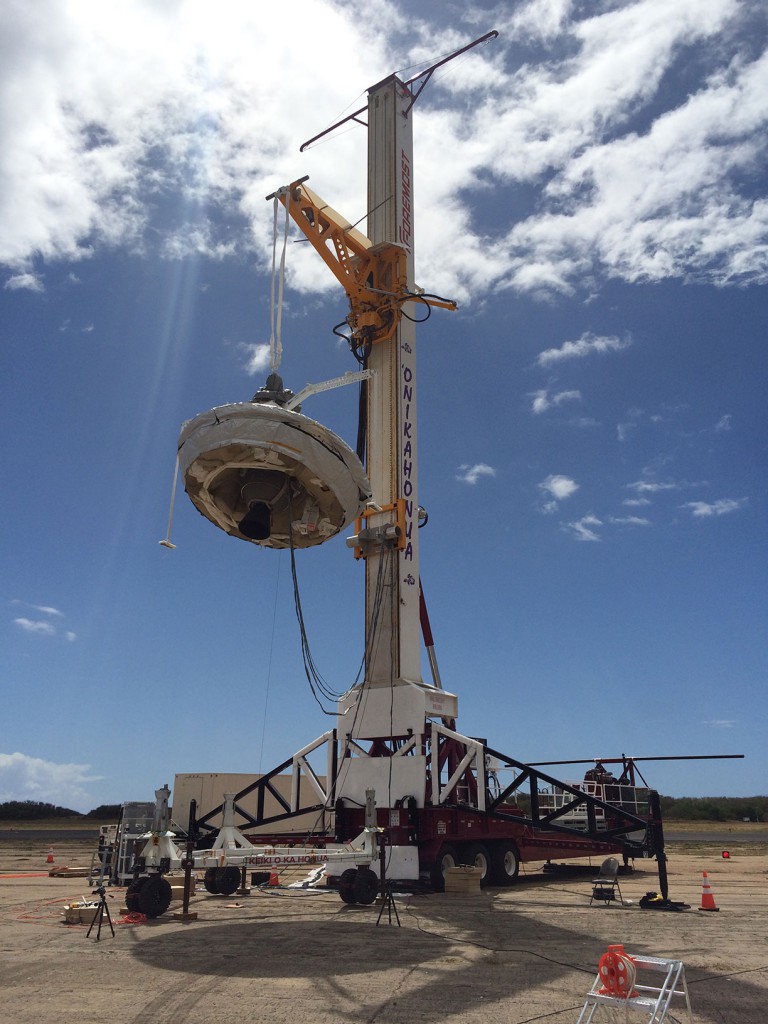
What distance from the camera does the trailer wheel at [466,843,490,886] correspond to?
1828 centimetres

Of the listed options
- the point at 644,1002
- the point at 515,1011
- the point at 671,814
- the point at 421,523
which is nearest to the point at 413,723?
the point at 421,523

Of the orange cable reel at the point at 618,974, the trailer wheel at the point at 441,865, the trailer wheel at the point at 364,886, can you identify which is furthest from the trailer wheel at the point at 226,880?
the orange cable reel at the point at 618,974

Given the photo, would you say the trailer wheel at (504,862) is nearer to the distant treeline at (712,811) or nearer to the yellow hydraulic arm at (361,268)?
the yellow hydraulic arm at (361,268)

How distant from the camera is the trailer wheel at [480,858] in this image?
18281 mm

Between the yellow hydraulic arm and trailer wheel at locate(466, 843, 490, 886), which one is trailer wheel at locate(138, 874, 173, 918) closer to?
trailer wheel at locate(466, 843, 490, 886)

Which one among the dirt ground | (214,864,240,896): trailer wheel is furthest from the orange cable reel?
(214,864,240,896): trailer wheel

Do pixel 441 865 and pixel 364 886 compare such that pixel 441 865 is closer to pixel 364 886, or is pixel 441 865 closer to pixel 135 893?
pixel 364 886

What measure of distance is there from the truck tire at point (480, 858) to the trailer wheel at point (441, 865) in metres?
0.68

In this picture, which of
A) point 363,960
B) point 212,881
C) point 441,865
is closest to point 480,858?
point 441,865

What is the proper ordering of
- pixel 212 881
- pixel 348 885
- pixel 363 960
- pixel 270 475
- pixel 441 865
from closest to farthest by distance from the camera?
pixel 363 960 → pixel 270 475 → pixel 348 885 → pixel 212 881 → pixel 441 865

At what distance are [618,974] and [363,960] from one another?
483cm

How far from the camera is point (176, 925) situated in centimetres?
1225

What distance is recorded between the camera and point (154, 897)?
12523 millimetres

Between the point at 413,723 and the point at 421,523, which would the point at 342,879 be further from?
the point at 421,523
